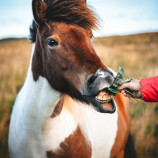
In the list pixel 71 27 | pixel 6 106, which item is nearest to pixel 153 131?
pixel 71 27

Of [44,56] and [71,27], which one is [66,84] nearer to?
[44,56]

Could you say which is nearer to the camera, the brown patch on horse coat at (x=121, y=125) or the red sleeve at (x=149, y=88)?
the red sleeve at (x=149, y=88)

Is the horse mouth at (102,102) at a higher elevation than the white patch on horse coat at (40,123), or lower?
higher

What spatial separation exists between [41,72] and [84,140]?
1028 mm

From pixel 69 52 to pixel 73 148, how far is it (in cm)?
115

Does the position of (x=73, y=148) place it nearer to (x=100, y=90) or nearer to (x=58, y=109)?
(x=58, y=109)

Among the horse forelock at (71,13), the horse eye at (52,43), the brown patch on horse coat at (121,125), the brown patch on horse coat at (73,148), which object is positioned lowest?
the brown patch on horse coat at (121,125)

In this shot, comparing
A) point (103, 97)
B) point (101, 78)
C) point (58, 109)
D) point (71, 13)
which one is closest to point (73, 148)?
point (58, 109)

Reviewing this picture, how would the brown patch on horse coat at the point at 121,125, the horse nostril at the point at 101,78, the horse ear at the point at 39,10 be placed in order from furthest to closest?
the brown patch on horse coat at the point at 121,125 → the horse ear at the point at 39,10 → the horse nostril at the point at 101,78

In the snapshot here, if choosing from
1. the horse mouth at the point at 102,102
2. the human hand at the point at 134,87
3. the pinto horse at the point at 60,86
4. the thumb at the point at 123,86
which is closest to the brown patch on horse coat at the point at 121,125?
the pinto horse at the point at 60,86

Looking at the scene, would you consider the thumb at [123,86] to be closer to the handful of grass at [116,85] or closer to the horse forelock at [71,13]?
the handful of grass at [116,85]

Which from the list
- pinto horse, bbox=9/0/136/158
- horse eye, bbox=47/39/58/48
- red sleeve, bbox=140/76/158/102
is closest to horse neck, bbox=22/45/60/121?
pinto horse, bbox=9/0/136/158

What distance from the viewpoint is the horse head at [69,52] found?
5.26 feet

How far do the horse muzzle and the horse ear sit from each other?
0.89 m
